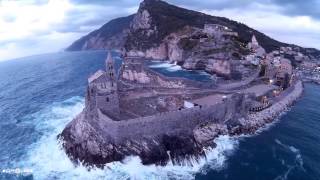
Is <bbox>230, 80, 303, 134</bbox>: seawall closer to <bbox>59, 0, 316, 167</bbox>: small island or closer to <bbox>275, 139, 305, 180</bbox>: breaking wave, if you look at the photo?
<bbox>59, 0, 316, 167</bbox>: small island

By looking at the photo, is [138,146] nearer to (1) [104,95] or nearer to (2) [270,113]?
(1) [104,95]

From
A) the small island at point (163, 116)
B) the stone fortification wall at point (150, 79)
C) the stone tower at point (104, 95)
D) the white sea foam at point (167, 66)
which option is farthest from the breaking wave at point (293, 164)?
the white sea foam at point (167, 66)

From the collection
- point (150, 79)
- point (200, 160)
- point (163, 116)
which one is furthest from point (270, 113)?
point (150, 79)

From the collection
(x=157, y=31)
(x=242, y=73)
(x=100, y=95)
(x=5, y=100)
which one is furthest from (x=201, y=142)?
(x=157, y=31)

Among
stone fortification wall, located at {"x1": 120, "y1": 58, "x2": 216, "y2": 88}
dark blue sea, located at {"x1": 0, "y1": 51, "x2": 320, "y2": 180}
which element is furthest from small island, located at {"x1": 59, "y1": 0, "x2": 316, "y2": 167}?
dark blue sea, located at {"x1": 0, "y1": 51, "x2": 320, "y2": 180}

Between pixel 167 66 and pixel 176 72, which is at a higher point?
pixel 167 66

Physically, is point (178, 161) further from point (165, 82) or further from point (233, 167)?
point (165, 82)
